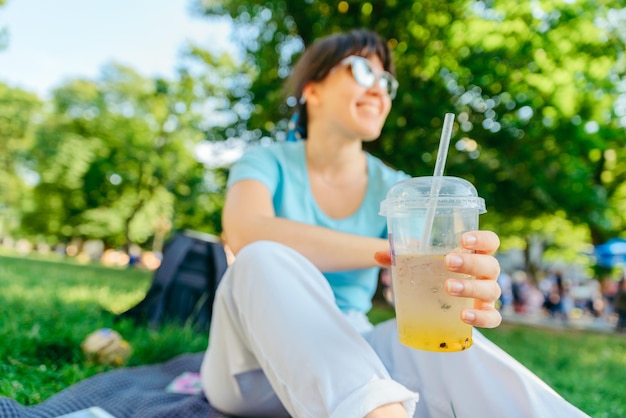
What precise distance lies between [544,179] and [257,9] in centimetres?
600

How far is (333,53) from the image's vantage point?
2.25m

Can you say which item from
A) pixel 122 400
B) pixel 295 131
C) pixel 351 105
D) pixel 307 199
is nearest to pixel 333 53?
pixel 351 105

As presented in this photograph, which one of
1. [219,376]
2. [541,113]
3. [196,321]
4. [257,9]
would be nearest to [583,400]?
[219,376]

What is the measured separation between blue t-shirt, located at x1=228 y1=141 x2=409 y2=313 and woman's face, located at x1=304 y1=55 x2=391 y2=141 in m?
0.22

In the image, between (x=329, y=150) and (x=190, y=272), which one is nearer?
(x=329, y=150)

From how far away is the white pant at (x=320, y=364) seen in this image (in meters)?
1.17

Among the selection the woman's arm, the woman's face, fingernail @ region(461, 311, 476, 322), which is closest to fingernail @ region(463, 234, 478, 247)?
fingernail @ region(461, 311, 476, 322)

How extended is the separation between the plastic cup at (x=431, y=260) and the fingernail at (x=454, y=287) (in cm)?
6

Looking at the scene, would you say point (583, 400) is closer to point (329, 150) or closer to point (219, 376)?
point (329, 150)

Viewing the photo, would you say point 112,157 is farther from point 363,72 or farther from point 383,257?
point 383,257

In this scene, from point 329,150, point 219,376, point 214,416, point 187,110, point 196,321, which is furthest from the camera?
point 187,110

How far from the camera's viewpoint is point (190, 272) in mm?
4324

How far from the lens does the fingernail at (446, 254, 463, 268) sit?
42.8 inches

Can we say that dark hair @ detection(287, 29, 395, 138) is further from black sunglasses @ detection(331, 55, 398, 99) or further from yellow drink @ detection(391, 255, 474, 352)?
yellow drink @ detection(391, 255, 474, 352)
